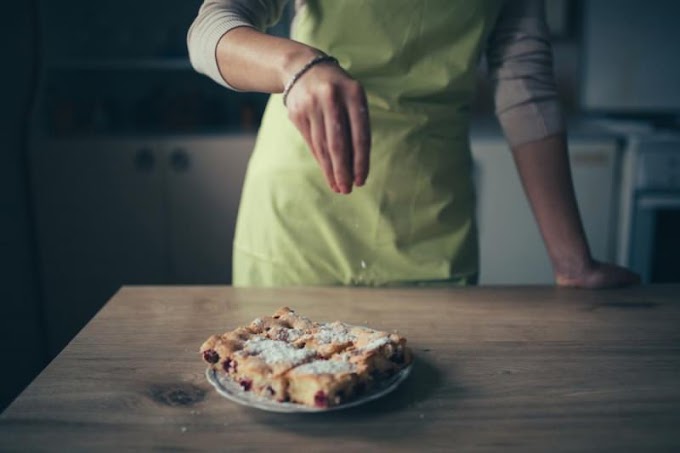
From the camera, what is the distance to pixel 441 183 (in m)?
1.11

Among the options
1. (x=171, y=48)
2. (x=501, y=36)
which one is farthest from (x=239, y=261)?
(x=171, y=48)

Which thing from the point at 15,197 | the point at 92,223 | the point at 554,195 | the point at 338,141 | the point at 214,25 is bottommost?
the point at 92,223

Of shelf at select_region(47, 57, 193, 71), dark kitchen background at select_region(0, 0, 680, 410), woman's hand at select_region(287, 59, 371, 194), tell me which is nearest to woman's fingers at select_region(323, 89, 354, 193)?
woman's hand at select_region(287, 59, 371, 194)

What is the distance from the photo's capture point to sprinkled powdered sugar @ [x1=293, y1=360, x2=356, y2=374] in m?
0.60

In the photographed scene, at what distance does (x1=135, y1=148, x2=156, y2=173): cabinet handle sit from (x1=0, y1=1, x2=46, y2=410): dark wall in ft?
1.85

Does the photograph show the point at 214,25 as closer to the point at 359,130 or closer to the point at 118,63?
the point at 359,130

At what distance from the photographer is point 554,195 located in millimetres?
1055

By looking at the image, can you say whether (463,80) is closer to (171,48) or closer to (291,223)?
(291,223)

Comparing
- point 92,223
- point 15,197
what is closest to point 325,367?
point 15,197

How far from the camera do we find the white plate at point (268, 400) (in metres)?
0.58

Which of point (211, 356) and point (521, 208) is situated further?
point (521, 208)

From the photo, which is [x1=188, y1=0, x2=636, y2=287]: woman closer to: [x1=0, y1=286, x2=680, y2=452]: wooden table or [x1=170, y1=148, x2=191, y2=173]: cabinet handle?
[x1=0, y1=286, x2=680, y2=452]: wooden table

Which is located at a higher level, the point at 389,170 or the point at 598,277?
the point at 389,170

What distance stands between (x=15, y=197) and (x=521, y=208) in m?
1.57
